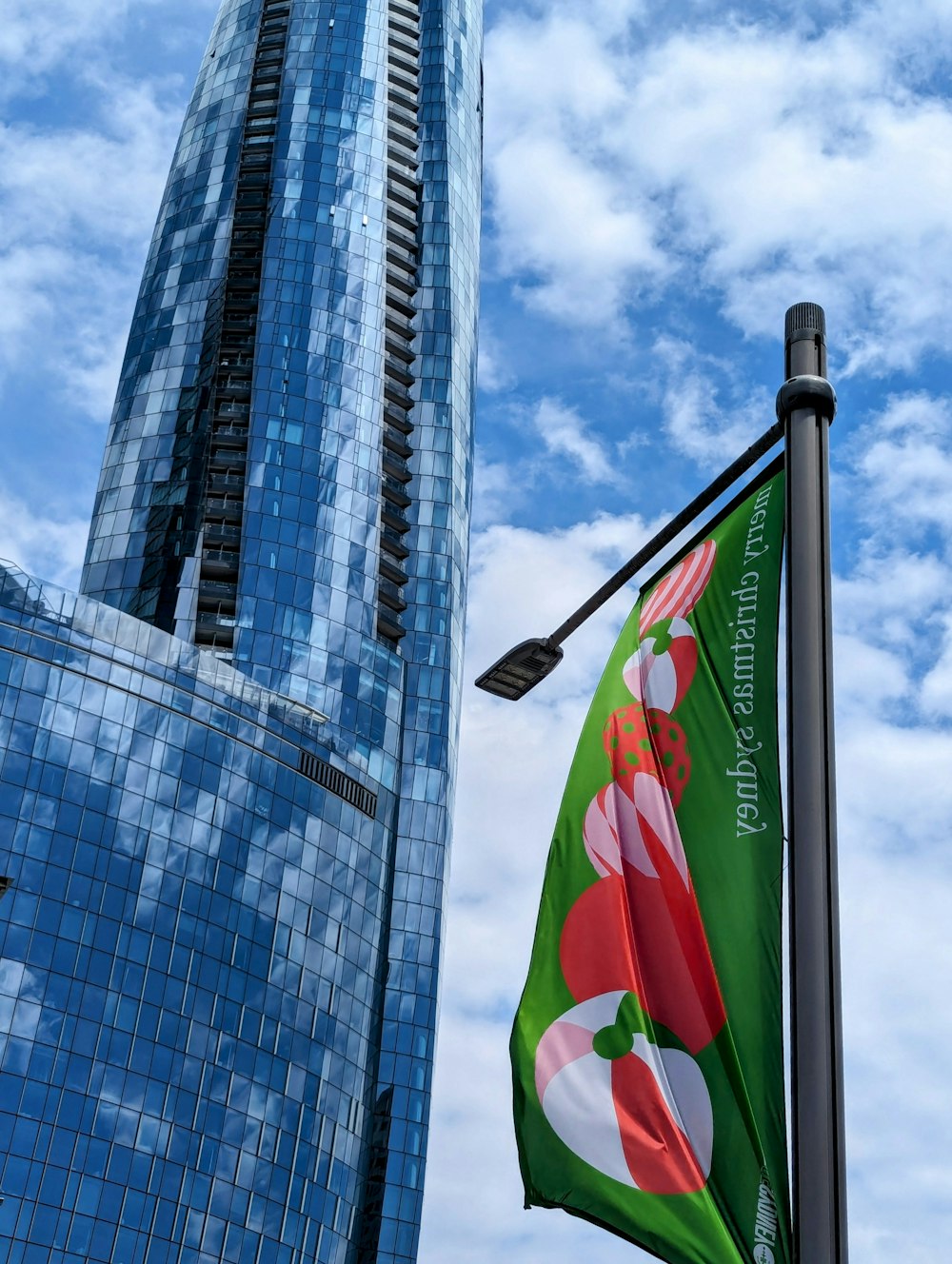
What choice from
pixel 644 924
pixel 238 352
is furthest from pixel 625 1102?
pixel 238 352

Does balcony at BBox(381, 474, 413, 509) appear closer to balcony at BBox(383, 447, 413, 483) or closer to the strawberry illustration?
balcony at BBox(383, 447, 413, 483)

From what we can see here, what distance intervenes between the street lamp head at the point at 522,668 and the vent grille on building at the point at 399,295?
96.2 meters

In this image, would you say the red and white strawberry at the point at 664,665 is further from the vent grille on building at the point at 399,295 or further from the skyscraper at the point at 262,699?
the vent grille on building at the point at 399,295

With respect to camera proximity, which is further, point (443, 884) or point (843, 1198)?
point (443, 884)

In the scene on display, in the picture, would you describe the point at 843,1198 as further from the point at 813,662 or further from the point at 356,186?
the point at 356,186

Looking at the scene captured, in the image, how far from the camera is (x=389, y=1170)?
297ft

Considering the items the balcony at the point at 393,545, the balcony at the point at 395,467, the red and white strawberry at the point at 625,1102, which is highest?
the balcony at the point at 395,467

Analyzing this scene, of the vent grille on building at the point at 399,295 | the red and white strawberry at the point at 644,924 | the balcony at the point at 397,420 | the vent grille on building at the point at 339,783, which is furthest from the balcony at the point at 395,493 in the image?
the red and white strawberry at the point at 644,924

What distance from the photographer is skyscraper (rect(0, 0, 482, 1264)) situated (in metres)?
77.0

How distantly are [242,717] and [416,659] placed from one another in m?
20.9

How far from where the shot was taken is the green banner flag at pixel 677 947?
827 centimetres

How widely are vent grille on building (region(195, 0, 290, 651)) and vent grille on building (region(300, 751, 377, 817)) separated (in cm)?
1285

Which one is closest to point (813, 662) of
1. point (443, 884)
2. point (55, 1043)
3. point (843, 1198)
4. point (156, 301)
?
point (843, 1198)

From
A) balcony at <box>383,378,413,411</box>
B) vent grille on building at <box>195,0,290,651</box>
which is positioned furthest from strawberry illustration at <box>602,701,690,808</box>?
balcony at <box>383,378,413,411</box>
